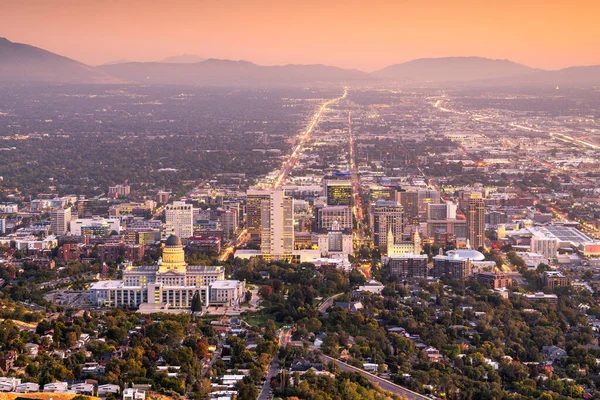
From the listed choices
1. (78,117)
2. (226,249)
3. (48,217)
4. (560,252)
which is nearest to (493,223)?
(560,252)

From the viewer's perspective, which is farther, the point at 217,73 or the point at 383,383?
the point at 217,73

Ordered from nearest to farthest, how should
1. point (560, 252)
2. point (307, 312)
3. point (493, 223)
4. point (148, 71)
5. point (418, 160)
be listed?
point (307, 312) < point (560, 252) < point (493, 223) < point (418, 160) < point (148, 71)

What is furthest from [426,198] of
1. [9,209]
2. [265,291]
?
[265,291]

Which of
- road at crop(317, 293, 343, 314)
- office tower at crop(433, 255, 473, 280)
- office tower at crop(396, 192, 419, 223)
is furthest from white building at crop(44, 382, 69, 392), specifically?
office tower at crop(396, 192, 419, 223)

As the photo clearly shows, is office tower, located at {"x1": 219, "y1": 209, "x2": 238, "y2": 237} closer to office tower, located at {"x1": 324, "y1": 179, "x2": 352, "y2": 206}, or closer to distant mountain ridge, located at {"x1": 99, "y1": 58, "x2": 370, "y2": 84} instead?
office tower, located at {"x1": 324, "y1": 179, "x2": 352, "y2": 206}

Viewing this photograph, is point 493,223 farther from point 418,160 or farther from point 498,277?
point 418,160

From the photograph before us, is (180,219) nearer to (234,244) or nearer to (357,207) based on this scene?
(234,244)
